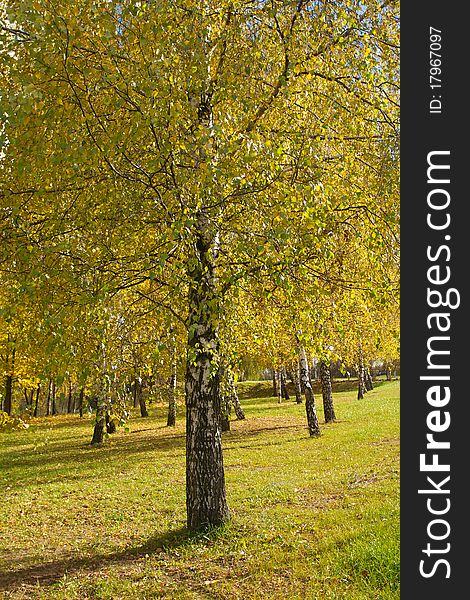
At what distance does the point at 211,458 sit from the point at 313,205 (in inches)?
178

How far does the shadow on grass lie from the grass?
2 centimetres

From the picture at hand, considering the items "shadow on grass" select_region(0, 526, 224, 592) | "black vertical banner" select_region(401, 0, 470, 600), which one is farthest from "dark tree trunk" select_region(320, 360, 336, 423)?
"black vertical banner" select_region(401, 0, 470, 600)

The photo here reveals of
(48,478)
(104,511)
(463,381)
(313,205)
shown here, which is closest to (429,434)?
(463,381)

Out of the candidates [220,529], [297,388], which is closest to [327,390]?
[220,529]

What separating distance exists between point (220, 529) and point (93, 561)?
1.94 m

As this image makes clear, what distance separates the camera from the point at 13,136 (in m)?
5.94

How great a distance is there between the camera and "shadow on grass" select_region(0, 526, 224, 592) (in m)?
7.48

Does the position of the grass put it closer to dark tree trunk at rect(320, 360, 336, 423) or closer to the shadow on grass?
the shadow on grass

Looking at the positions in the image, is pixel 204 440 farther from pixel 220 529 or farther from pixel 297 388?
pixel 297 388

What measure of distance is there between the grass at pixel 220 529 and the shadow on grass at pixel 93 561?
0.02m

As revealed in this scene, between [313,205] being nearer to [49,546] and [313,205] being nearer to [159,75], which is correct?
[159,75]

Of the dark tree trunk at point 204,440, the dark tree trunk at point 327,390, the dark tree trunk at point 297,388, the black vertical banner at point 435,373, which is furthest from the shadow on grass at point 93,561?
the dark tree trunk at point 297,388

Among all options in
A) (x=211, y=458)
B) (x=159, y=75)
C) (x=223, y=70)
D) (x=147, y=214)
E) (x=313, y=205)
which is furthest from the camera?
(x=211, y=458)

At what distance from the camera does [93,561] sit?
812cm
